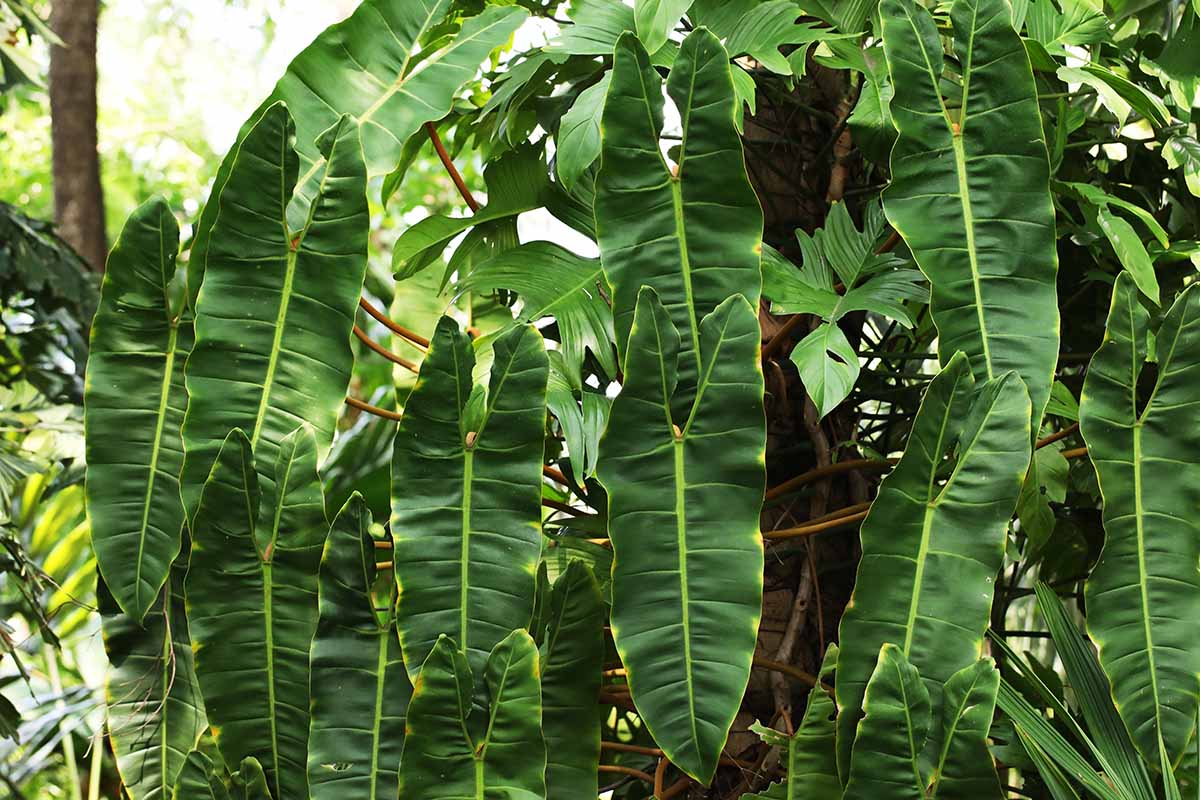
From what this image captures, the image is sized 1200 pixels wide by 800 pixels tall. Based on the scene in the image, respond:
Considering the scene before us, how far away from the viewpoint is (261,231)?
3.22 feet

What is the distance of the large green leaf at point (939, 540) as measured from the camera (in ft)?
2.88

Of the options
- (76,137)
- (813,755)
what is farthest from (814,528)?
(76,137)

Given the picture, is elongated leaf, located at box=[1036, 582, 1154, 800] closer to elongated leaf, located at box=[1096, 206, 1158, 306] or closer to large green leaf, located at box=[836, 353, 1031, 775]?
large green leaf, located at box=[836, 353, 1031, 775]

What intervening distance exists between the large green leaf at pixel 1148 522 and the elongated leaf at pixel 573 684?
0.43 meters

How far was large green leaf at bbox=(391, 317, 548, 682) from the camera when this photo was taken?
92cm

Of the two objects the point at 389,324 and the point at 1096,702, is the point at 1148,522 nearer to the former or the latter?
the point at 1096,702

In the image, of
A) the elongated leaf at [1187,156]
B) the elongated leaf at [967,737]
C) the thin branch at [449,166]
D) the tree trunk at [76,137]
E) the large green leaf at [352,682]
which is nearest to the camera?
the elongated leaf at [967,737]

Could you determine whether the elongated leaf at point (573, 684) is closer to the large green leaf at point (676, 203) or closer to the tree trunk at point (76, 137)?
the large green leaf at point (676, 203)

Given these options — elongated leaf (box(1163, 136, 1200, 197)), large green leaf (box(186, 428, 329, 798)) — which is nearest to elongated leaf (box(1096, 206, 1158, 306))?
elongated leaf (box(1163, 136, 1200, 197))

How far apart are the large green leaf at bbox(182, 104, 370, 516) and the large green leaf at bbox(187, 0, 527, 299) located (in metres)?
0.06

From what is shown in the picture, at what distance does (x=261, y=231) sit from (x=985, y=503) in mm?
680

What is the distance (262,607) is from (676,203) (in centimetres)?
53

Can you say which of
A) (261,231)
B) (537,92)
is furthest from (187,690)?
(537,92)

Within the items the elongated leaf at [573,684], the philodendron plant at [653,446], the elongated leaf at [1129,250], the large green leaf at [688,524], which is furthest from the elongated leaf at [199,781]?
the elongated leaf at [1129,250]
